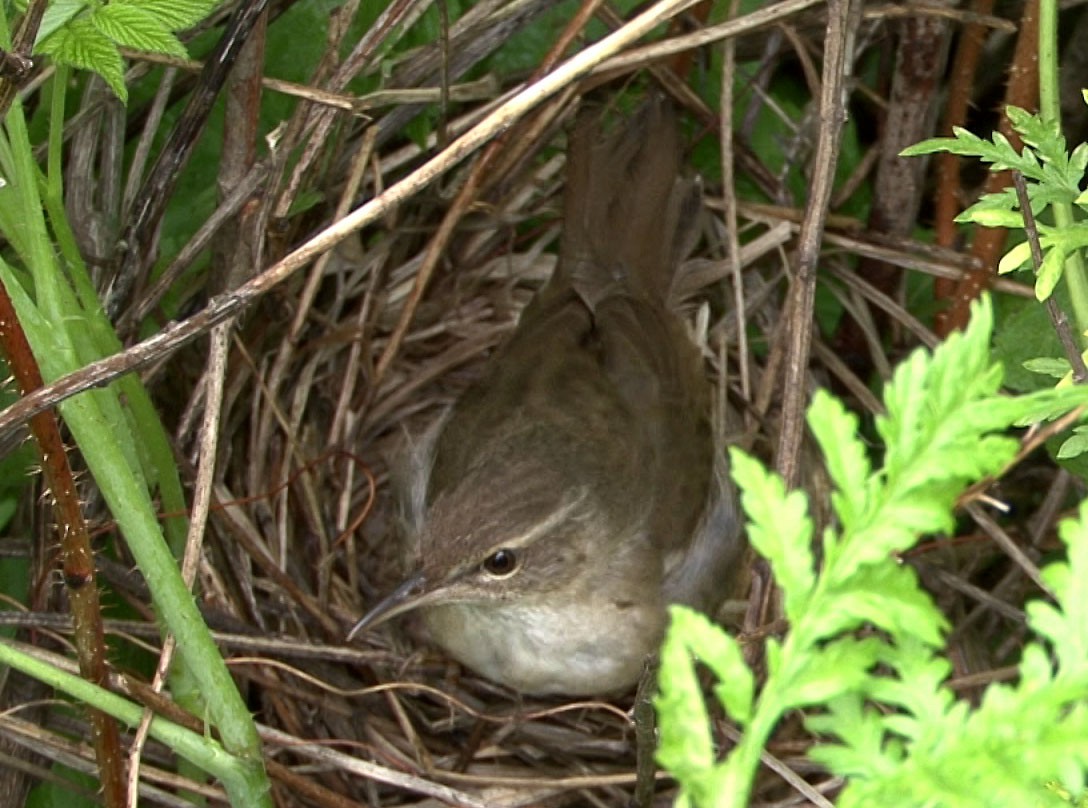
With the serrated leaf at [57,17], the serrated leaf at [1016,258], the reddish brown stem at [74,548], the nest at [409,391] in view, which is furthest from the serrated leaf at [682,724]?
the nest at [409,391]

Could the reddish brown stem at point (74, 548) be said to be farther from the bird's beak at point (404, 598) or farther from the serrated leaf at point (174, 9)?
the bird's beak at point (404, 598)

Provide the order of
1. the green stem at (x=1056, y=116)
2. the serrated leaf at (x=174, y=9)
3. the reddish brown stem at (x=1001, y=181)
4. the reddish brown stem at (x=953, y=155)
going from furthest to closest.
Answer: the reddish brown stem at (x=953, y=155)
the reddish brown stem at (x=1001, y=181)
the green stem at (x=1056, y=116)
the serrated leaf at (x=174, y=9)

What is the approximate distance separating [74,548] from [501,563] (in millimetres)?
1205

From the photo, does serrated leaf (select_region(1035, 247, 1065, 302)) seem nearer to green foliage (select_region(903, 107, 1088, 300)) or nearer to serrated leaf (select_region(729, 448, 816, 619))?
green foliage (select_region(903, 107, 1088, 300))

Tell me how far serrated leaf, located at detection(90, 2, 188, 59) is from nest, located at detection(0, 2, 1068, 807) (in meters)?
1.00

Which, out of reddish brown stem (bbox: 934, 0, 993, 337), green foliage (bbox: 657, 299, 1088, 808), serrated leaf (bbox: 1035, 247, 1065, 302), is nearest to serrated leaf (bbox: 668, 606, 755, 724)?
green foliage (bbox: 657, 299, 1088, 808)

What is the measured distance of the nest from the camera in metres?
3.26

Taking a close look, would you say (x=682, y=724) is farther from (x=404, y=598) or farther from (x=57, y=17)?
(x=404, y=598)

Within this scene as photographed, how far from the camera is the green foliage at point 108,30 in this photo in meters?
2.11

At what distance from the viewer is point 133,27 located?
2.12 metres

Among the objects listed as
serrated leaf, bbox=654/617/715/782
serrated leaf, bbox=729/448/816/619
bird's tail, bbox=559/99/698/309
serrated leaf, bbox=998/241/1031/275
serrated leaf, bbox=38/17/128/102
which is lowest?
bird's tail, bbox=559/99/698/309

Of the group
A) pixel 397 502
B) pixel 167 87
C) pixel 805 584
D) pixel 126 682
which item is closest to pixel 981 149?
pixel 805 584

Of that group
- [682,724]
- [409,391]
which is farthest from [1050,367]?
[409,391]

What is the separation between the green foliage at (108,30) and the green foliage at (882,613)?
1274 millimetres
